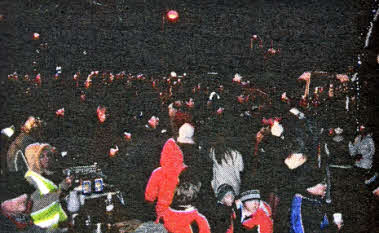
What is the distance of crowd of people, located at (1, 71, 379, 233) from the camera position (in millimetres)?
1519

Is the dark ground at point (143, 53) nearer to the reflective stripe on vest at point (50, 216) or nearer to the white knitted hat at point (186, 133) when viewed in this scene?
the white knitted hat at point (186, 133)

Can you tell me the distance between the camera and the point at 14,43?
150 centimetres

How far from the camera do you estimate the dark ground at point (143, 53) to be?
1.50 metres

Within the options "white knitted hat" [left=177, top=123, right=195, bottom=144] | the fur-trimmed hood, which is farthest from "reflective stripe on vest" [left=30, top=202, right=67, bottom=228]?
"white knitted hat" [left=177, top=123, right=195, bottom=144]

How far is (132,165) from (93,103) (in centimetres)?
30

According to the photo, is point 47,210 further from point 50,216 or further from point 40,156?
point 40,156

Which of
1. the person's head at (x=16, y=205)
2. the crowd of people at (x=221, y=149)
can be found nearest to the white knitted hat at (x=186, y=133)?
the crowd of people at (x=221, y=149)

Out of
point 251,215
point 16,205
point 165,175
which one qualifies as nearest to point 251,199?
point 251,215

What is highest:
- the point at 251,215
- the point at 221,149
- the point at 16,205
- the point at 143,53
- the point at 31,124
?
the point at 143,53

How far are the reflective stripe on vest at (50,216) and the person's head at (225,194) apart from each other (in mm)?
649

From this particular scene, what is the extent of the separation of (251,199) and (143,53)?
2.47ft

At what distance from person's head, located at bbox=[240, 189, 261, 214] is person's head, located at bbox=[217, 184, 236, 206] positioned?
5 cm

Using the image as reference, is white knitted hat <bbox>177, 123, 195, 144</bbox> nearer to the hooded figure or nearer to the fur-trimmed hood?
the hooded figure

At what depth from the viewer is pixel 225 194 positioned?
153 cm
